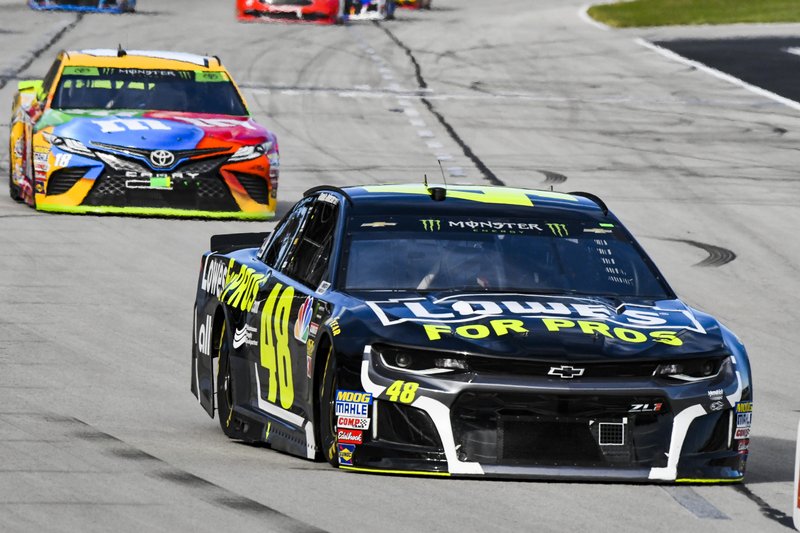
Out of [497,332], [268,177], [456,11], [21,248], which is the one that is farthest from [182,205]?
[456,11]

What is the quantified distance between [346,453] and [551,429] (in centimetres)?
80

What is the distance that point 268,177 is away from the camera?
17.7 meters

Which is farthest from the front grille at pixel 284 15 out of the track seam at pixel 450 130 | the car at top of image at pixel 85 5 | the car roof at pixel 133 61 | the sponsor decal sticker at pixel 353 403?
the sponsor decal sticker at pixel 353 403

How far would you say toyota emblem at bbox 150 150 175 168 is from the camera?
674 inches

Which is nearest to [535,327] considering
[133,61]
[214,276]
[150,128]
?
[214,276]

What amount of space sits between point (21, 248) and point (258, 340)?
7.26 meters

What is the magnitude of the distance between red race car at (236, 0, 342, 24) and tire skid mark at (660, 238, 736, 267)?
26.8 m

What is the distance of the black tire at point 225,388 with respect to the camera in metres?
9.00

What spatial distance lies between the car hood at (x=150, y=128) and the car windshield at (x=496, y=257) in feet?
29.4

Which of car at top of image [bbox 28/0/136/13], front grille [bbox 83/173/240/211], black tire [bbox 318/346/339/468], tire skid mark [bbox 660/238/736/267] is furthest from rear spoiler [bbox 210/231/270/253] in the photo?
car at top of image [bbox 28/0/136/13]

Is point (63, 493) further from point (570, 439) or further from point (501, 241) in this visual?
point (501, 241)

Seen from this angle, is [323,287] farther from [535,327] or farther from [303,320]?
[535,327]

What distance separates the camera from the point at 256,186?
17656mm

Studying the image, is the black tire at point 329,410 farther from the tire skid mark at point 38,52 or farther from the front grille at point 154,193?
the tire skid mark at point 38,52
